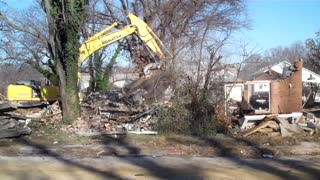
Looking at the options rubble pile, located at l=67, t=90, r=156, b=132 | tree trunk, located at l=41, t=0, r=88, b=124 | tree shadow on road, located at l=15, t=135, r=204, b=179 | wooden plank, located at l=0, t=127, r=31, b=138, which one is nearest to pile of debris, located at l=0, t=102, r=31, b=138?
wooden plank, located at l=0, t=127, r=31, b=138

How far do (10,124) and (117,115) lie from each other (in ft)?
14.8

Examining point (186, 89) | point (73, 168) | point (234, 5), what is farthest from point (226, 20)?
point (73, 168)

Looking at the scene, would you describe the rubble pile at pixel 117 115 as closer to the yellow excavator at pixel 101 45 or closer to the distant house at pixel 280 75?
the yellow excavator at pixel 101 45

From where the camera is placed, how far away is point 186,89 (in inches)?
748

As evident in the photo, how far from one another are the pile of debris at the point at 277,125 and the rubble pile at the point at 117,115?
3.72 metres

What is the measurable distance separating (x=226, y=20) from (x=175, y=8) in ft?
14.8

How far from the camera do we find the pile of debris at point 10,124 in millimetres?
17562

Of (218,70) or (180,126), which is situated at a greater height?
(218,70)

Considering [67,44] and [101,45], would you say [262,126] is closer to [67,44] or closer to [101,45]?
[67,44]

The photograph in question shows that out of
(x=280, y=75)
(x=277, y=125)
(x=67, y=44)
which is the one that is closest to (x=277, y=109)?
(x=277, y=125)

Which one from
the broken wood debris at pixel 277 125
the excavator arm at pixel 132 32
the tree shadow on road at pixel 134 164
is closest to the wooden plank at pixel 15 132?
the tree shadow on road at pixel 134 164

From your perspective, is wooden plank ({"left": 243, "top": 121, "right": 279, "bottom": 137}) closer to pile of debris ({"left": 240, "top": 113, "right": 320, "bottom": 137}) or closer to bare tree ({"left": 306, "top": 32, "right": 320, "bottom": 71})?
pile of debris ({"left": 240, "top": 113, "right": 320, "bottom": 137})

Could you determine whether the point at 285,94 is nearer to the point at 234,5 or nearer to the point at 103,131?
the point at 103,131

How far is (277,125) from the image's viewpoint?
18.6 meters
